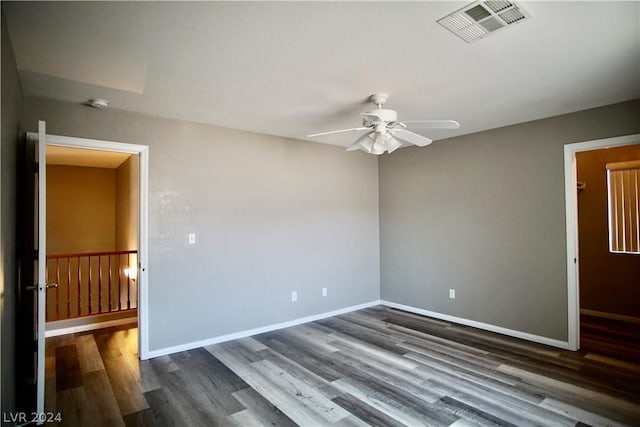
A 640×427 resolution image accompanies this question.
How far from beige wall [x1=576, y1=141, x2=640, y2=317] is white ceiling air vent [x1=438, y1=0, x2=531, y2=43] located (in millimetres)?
4127

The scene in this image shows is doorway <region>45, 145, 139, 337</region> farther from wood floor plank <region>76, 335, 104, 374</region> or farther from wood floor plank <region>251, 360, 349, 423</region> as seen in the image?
wood floor plank <region>251, 360, 349, 423</region>

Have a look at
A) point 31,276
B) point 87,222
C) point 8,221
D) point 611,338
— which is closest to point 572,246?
point 611,338

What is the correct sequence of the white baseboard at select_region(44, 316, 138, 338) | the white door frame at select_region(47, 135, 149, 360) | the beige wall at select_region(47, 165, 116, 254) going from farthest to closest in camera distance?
the beige wall at select_region(47, 165, 116, 254), the white baseboard at select_region(44, 316, 138, 338), the white door frame at select_region(47, 135, 149, 360)

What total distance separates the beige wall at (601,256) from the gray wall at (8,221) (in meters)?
6.33

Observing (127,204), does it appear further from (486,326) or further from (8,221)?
(486,326)

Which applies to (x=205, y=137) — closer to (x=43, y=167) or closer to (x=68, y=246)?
(x=43, y=167)

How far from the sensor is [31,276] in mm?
2941

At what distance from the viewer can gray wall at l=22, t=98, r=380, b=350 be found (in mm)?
3539

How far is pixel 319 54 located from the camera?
2264 mm

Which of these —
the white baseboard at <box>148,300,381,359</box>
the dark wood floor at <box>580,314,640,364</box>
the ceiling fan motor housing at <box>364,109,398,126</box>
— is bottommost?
the dark wood floor at <box>580,314,640,364</box>

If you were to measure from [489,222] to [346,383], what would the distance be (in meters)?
2.69

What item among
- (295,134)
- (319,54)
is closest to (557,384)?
(319,54)

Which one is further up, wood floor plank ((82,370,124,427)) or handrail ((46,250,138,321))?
handrail ((46,250,138,321))

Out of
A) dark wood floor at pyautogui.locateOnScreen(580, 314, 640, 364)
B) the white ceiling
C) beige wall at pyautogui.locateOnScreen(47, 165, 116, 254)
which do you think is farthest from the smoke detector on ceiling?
dark wood floor at pyautogui.locateOnScreen(580, 314, 640, 364)
